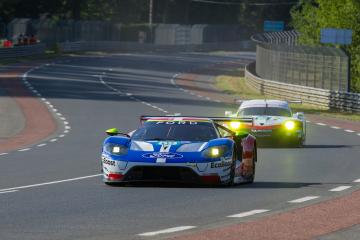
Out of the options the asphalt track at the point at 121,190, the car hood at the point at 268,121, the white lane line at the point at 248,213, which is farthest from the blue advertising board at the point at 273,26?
the white lane line at the point at 248,213

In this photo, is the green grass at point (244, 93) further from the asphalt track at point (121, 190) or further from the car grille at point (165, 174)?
the car grille at point (165, 174)

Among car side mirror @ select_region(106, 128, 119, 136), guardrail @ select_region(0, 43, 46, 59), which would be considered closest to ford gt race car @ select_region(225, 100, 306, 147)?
car side mirror @ select_region(106, 128, 119, 136)

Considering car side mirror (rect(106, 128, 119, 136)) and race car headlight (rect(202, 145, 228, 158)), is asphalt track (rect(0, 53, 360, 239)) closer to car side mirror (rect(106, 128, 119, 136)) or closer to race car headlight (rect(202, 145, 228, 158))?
race car headlight (rect(202, 145, 228, 158))

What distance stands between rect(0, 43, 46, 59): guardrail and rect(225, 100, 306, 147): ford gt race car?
58.1 m

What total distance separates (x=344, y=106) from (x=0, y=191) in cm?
→ 3512

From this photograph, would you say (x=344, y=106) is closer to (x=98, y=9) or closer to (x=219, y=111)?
(x=219, y=111)

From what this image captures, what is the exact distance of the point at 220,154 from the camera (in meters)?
17.1

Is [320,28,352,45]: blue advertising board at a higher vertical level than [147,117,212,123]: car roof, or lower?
lower

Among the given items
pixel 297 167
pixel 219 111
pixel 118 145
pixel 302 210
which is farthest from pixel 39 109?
pixel 302 210

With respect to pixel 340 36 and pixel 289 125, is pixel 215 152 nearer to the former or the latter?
pixel 289 125

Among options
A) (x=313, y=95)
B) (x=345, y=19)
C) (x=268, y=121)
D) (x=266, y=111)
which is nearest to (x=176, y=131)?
(x=268, y=121)

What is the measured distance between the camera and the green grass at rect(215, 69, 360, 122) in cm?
4831

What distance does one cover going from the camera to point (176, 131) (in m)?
18.0

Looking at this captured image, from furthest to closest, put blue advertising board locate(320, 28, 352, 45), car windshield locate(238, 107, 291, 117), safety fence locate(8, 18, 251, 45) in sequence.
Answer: safety fence locate(8, 18, 251, 45) < blue advertising board locate(320, 28, 352, 45) < car windshield locate(238, 107, 291, 117)
